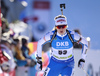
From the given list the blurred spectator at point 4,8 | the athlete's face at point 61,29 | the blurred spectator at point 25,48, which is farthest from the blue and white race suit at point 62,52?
the blurred spectator at point 4,8

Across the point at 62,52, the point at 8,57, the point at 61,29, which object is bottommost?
the point at 8,57

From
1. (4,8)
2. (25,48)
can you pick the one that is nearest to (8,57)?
(25,48)

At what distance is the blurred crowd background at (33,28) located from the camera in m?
2.84

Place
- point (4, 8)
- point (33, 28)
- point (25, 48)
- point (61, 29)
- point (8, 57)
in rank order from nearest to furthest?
point (61, 29) < point (8, 57) < point (25, 48) < point (33, 28) < point (4, 8)

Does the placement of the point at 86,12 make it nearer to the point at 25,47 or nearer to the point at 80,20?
the point at 80,20

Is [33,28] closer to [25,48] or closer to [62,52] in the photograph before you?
[25,48]

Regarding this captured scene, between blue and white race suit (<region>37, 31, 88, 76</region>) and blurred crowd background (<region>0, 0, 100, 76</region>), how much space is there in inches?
5.3

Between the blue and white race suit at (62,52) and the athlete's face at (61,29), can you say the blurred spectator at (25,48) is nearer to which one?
the blue and white race suit at (62,52)

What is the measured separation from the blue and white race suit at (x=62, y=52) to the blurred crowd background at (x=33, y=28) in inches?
5.3

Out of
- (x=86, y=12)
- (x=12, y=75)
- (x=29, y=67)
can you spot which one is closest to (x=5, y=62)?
(x=12, y=75)

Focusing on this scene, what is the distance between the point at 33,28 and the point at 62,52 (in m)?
4.49

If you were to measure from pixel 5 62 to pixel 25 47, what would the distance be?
0.84 metres

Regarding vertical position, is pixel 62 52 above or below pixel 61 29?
below

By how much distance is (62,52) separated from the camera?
290 cm
